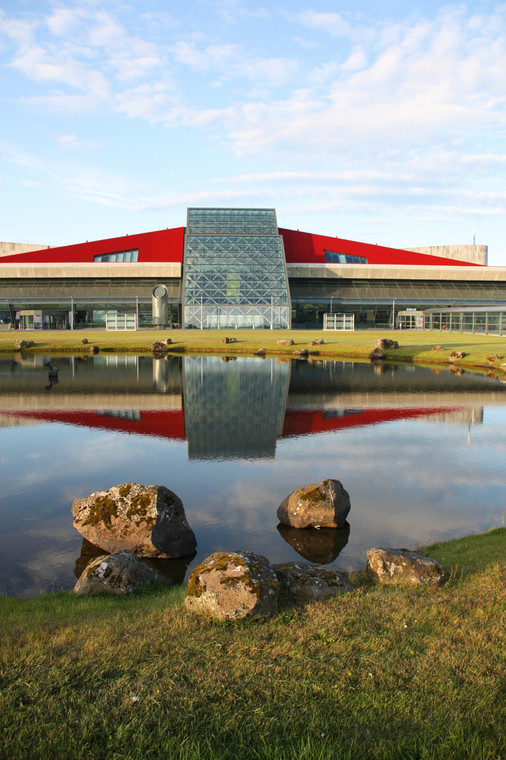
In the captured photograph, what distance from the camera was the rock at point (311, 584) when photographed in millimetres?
7805

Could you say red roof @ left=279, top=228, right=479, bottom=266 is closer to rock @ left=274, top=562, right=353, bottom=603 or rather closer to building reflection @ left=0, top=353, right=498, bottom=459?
building reflection @ left=0, top=353, right=498, bottom=459

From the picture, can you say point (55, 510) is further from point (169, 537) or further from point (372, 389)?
point (372, 389)

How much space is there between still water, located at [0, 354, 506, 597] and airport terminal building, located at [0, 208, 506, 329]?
165ft

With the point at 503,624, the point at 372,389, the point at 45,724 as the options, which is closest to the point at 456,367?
the point at 372,389

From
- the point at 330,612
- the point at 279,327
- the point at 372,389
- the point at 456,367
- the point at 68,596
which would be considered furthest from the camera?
the point at 279,327

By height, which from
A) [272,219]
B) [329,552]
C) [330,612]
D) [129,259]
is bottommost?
[329,552]

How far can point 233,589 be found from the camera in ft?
23.3

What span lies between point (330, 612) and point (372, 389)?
23542 millimetres

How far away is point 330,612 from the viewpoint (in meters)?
7.09

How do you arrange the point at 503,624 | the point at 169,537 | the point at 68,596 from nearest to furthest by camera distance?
the point at 503,624
the point at 68,596
the point at 169,537

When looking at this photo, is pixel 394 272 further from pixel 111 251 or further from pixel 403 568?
pixel 403 568

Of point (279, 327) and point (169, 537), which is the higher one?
point (279, 327)

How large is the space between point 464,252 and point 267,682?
109 m

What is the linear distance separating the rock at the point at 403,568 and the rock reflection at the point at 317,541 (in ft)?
7.33
